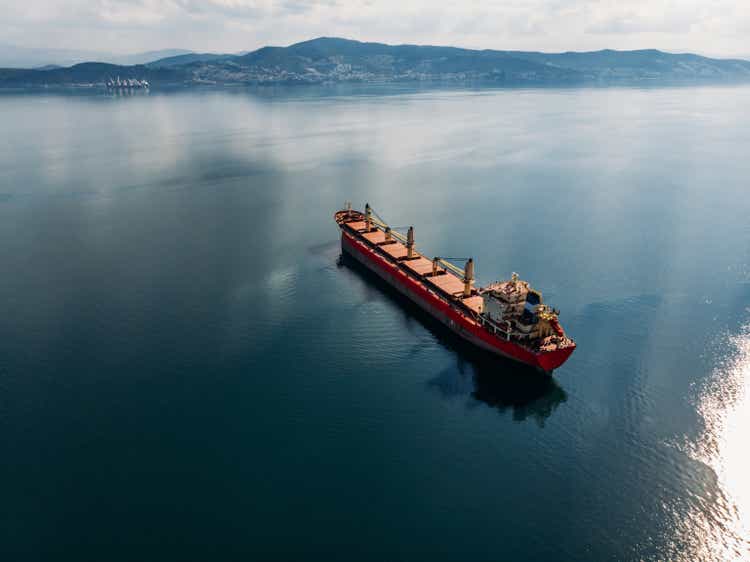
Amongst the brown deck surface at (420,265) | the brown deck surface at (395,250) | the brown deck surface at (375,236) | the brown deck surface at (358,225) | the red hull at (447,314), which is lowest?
the red hull at (447,314)

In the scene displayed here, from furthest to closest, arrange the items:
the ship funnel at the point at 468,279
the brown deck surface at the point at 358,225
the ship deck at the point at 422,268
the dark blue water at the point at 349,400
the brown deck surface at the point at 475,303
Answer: the brown deck surface at the point at 358,225 → the ship deck at the point at 422,268 → the ship funnel at the point at 468,279 → the brown deck surface at the point at 475,303 → the dark blue water at the point at 349,400

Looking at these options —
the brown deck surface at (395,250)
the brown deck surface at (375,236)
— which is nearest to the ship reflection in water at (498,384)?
the brown deck surface at (395,250)

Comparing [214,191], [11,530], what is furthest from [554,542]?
[214,191]

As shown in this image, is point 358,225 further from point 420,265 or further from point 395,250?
point 420,265

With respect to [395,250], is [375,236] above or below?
above

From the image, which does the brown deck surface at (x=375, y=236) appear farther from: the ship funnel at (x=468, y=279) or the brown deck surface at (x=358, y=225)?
the ship funnel at (x=468, y=279)

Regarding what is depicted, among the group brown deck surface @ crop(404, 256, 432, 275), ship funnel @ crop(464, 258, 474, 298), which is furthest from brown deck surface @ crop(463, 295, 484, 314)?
brown deck surface @ crop(404, 256, 432, 275)

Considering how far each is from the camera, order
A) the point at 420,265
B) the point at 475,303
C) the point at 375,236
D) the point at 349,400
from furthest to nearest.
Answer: the point at 375,236 < the point at 420,265 < the point at 475,303 < the point at 349,400

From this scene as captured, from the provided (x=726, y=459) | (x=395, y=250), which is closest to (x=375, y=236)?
→ (x=395, y=250)
